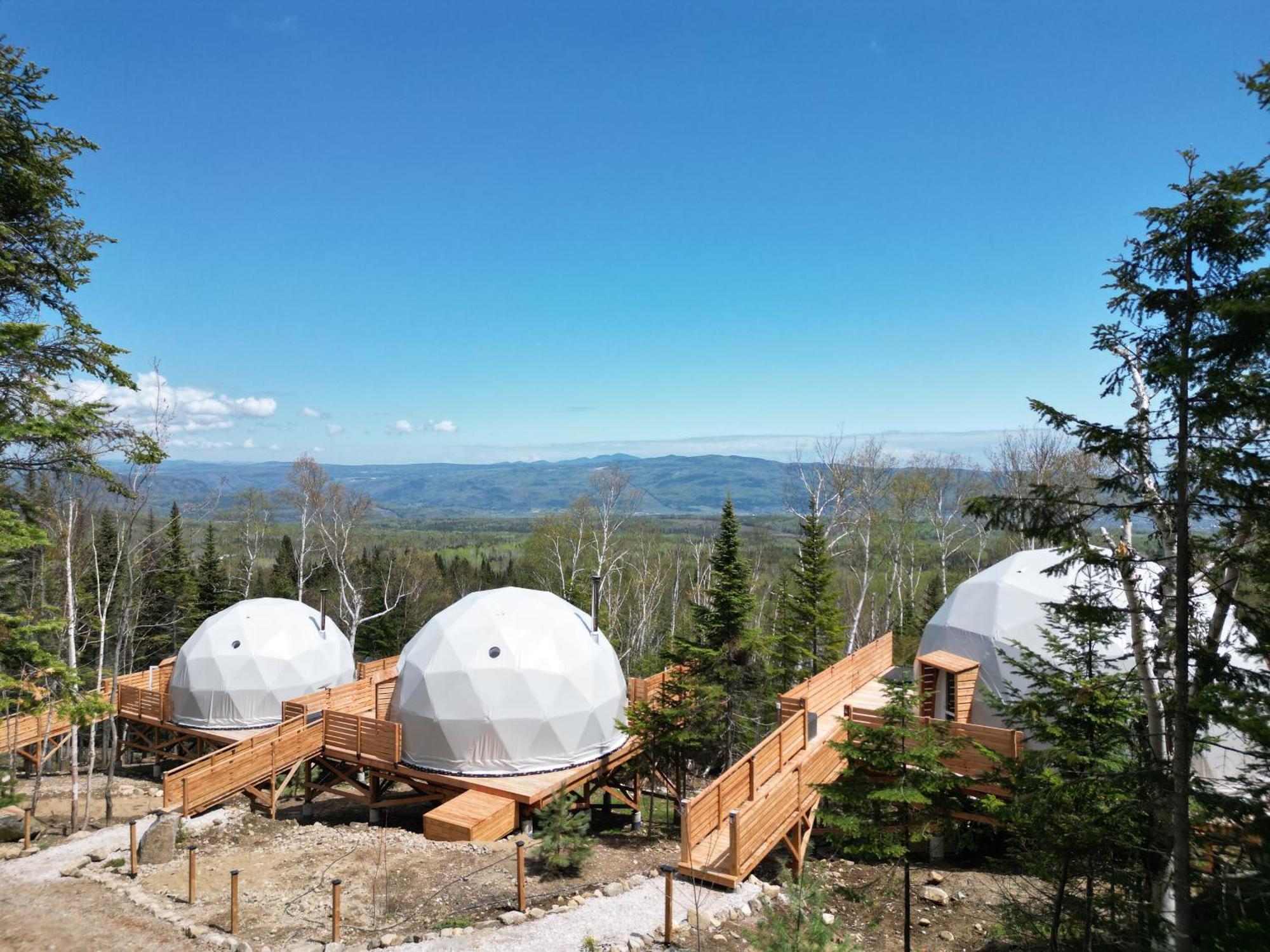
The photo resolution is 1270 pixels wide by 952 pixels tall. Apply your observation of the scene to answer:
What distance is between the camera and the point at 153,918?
968 cm

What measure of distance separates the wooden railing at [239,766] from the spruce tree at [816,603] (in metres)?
14.3

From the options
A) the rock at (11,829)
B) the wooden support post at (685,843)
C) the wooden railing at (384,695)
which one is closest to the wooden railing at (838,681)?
the wooden support post at (685,843)

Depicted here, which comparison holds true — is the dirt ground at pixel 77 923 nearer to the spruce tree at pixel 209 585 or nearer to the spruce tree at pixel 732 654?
the spruce tree at pixel 732 654

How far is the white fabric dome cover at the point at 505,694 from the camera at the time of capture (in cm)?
1537

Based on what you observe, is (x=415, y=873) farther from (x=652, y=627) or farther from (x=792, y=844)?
(x=652, y=627)

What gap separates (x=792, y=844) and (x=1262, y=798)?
300 inches

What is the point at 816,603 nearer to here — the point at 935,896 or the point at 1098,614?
the point at 935,896

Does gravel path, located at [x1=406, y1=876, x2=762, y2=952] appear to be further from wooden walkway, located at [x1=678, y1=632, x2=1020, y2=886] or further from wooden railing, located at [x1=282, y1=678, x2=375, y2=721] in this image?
wooden railing, located at [x1=282, y1=678, x2=375, y2=721]

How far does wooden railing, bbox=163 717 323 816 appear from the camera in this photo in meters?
14.9

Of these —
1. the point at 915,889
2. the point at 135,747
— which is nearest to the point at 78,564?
the point at 135,747

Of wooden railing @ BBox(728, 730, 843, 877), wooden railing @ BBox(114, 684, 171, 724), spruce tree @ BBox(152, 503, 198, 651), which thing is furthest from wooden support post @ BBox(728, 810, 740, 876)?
spruce tree @ BBox(152, 503, 198, 651)

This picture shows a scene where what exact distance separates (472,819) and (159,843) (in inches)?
208

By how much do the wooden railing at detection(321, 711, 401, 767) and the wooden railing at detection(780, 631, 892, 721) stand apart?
886 cm

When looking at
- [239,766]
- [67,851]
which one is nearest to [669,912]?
[67,851]
